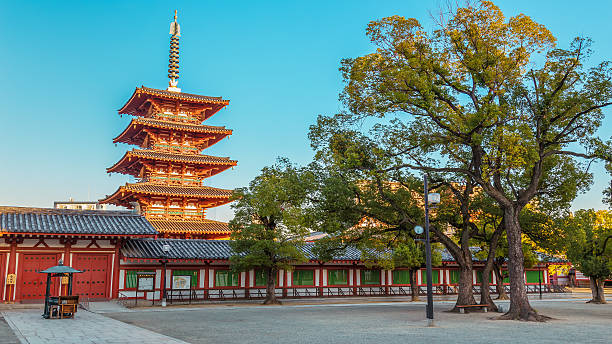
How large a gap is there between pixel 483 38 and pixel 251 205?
15.7 metres

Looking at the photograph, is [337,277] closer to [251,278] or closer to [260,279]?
[260,279]

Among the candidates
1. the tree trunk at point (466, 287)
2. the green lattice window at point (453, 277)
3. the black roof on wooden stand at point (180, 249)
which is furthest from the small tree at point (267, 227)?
the green lattice window at point (453, 277)

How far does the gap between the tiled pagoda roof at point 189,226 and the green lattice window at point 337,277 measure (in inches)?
327

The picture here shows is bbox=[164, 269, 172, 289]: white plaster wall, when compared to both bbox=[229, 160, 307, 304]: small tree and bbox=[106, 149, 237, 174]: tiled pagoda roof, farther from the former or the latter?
bbox=[106, 149, 237, 174]: tiled pagoda roof

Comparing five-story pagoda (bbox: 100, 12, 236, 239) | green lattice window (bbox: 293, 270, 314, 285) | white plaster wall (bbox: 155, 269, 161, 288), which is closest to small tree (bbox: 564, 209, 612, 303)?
green lattice window (bbox: 293, 270, 314, 285)

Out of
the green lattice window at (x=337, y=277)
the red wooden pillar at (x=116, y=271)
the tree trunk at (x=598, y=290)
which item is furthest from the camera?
the green lattice window at (x=337, y=277)

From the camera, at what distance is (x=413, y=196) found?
83.3 ft

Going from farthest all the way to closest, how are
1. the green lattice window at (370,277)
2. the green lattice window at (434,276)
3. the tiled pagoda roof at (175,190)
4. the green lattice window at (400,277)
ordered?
the green lattice window at (434,276) → the green lattice window at (400,277) → the green lattice window at (370,277) → the tiled pagoda roof at (175,190)

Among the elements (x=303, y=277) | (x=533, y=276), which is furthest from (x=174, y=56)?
(x=533, y=276)

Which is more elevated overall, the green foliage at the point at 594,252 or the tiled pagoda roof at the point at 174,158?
the tiled pagoda roof at the point at 174,158

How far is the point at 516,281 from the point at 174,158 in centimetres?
2557

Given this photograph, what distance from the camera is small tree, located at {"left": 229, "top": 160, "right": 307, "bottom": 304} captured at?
1133 inches

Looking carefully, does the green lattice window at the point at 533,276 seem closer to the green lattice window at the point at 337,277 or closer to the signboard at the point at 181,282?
the green lattice window at the point at 337,277

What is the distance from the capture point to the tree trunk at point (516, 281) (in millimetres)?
20098
